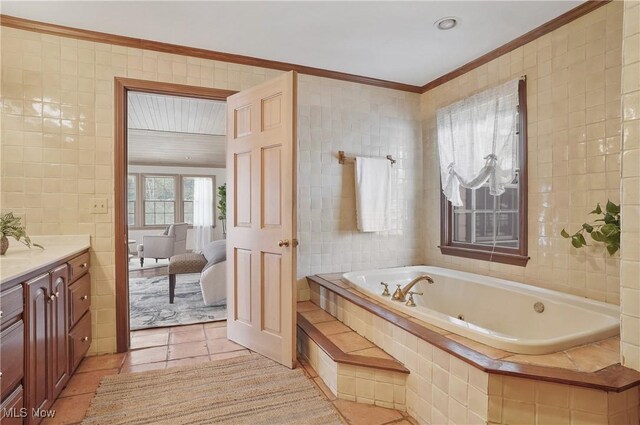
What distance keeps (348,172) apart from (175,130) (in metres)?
3.15

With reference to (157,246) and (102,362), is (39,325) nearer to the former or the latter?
(102,362)

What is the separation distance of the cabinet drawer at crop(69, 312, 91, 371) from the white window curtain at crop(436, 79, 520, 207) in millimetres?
2961

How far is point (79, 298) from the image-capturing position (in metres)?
2.11

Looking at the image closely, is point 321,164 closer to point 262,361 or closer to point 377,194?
point 377,194

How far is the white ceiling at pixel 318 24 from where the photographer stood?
2.10 meters

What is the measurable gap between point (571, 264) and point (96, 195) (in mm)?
3260

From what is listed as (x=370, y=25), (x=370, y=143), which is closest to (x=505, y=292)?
(x=370, y=143)

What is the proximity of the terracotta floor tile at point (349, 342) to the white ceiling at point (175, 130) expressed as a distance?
7.42 feet

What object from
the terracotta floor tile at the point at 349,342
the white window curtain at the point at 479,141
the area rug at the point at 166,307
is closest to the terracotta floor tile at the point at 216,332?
the area rug at the point at 166,307

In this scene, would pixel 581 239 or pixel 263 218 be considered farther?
pixel 263 218

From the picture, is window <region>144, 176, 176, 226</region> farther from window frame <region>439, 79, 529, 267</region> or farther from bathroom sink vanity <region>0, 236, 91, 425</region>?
window frame <region>439, 79, 529, 267</region>

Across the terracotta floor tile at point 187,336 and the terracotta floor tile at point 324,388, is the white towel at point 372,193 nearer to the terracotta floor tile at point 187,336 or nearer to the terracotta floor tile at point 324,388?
the terracotta floor tile at point 324,388

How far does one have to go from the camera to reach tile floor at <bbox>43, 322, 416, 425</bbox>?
1.71 m
